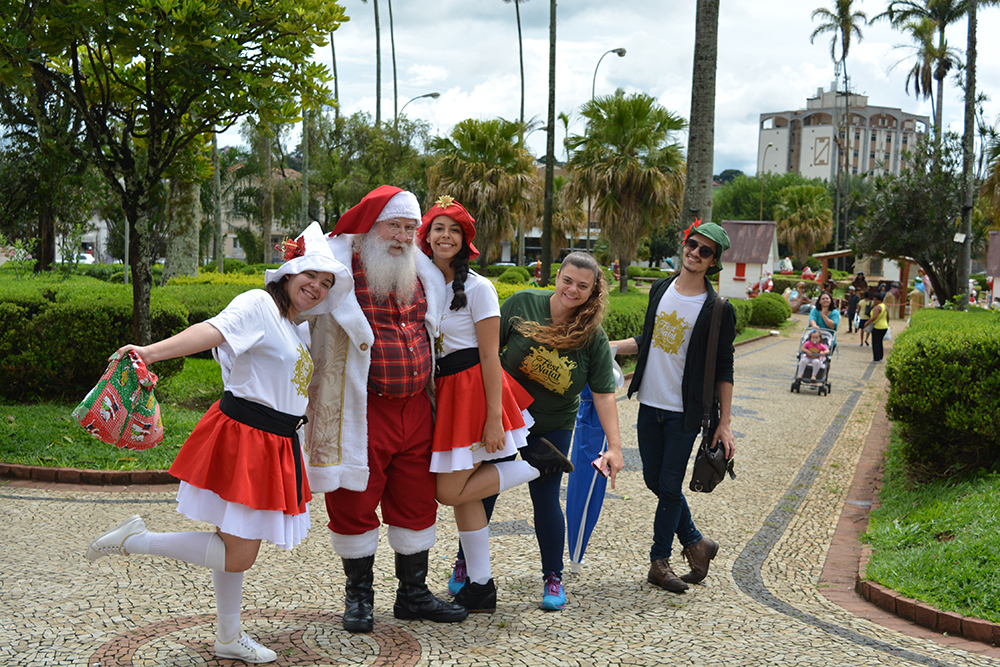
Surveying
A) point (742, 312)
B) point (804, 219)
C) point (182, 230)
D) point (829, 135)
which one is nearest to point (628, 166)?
point (742, 312)

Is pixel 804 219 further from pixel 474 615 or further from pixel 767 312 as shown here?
pixel 474 615

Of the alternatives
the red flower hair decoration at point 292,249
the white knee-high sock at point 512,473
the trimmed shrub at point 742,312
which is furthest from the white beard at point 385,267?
the trimmed shrub at point 742,312

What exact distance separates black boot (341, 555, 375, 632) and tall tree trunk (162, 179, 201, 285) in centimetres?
1440

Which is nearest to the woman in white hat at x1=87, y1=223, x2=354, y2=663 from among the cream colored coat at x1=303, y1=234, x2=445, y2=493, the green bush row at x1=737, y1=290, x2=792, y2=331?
the cream colored coat at x1=303, y1=234, x2=445, y2=493

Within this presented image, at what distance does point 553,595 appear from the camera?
3818 millimetres

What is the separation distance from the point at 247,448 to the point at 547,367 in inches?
56.7

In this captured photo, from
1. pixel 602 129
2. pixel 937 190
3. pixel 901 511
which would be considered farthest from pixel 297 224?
pixel 901 511

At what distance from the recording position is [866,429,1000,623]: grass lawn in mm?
3977

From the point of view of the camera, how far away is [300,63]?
22.9 ft

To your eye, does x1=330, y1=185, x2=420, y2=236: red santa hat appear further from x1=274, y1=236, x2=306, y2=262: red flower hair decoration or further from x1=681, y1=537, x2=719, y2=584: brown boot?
x1=681, y1=537, x2=719, y2=584: brown boot

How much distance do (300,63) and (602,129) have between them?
19.7 meters

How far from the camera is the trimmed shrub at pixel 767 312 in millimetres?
26234

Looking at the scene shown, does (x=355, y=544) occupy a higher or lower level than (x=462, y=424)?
lower

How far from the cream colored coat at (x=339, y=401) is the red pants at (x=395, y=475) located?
91 millimetres
